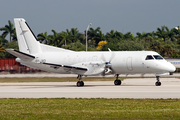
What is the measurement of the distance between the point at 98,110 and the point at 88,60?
55.3 feet

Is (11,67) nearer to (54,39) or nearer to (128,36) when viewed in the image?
(54,39)

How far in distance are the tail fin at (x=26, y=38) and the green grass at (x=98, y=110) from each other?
55.0 feet

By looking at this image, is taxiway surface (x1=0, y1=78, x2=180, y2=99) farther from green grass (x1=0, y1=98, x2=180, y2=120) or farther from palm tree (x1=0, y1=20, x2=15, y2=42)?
palm tree (x1=0, y1=20, x2=15, y2=42)

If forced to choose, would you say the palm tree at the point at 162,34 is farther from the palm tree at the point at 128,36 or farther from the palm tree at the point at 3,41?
the palm tree at the point at 3,41

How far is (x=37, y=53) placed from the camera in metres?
33.1

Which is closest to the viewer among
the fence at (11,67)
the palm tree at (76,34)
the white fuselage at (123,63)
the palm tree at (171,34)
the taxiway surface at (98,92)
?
the taxiway surface at (98,92)

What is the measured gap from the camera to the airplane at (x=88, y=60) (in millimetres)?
28719

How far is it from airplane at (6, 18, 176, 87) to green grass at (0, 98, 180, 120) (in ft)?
38.5

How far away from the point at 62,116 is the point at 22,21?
23.0m

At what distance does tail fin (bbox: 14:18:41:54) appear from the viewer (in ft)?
109

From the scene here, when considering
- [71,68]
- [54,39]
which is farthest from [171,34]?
[71,68]

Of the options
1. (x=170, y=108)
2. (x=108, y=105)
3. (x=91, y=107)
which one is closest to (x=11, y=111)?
(x=91, y=107)

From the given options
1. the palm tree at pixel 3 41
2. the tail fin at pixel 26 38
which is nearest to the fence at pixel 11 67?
the tail fin at pixel 26 38

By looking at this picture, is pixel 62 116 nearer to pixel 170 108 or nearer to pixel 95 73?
pixel 170 108
